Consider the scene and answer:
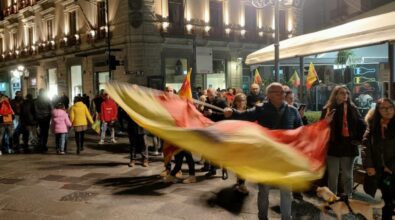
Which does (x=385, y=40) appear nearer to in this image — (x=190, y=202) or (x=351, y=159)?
(x=351, y=159)

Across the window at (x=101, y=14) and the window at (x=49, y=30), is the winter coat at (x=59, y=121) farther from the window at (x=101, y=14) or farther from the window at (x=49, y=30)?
the window at (x=49, y=30)

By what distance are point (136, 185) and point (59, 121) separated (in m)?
5.29

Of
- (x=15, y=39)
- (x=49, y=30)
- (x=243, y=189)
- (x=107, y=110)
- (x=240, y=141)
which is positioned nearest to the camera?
(x=240, y=141)

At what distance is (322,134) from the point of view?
18.6 ft

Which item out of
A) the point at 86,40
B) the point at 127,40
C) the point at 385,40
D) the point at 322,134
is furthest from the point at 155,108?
the point at 86,40

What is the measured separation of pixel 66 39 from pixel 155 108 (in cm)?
2908

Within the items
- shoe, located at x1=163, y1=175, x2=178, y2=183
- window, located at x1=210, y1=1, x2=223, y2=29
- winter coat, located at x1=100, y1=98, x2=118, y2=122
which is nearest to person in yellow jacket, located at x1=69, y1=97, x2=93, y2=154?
winter coat, located at x1=100, y1=98, x2=118, y2=122

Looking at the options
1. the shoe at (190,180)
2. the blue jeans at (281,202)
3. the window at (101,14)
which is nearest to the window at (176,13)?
the window at (101,14)

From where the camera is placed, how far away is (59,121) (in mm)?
13172

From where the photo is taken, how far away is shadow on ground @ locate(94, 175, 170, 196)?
8.29 meters

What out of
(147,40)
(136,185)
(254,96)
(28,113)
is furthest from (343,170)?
(147,40)

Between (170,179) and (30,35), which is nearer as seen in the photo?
(170,179)

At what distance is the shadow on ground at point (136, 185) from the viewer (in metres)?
8.29

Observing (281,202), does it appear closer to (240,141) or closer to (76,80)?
(240,141)
